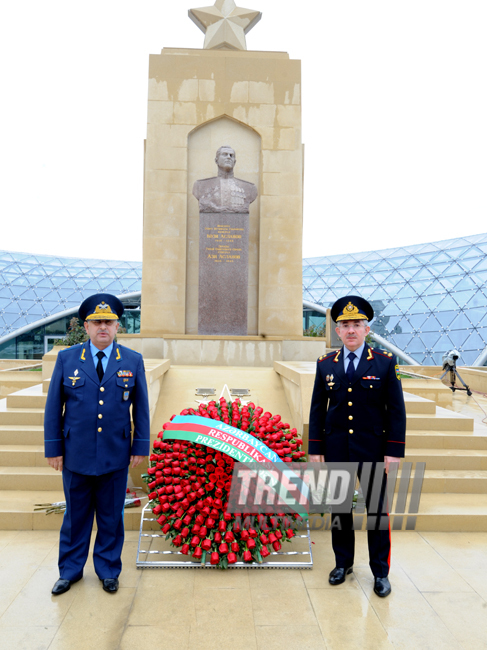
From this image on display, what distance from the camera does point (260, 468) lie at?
12.3ft

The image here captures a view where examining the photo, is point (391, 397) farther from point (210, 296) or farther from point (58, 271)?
point (58, 271)

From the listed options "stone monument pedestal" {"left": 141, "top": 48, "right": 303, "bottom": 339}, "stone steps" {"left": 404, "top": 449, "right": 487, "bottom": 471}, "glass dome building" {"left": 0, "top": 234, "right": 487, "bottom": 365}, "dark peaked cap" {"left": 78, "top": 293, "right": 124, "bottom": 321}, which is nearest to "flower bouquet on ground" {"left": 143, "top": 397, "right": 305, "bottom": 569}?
"dark peaked cap" {"left": 78, "top": 293, "right": 124, "bottom": 321}

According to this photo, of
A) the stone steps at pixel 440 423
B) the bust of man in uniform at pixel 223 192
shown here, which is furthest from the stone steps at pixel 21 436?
the bust of man in uniform at pixel 223 192

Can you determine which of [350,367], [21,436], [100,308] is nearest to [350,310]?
[350,367]

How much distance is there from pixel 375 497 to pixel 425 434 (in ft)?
8.64

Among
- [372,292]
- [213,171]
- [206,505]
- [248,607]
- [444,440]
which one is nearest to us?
[248,607]

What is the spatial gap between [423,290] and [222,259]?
1183 inches

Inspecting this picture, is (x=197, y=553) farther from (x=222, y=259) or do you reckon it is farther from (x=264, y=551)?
(x=222, y=259)

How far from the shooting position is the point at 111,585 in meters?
3.27

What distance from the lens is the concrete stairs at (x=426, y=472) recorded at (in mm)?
4418

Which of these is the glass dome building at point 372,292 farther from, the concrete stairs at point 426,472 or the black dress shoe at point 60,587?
the black dress shoe at point 60,587

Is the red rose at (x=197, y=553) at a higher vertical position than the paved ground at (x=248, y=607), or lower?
higher

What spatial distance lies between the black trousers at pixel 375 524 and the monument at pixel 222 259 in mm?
6691

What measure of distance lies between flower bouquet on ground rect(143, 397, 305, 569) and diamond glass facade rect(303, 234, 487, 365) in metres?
28.8
